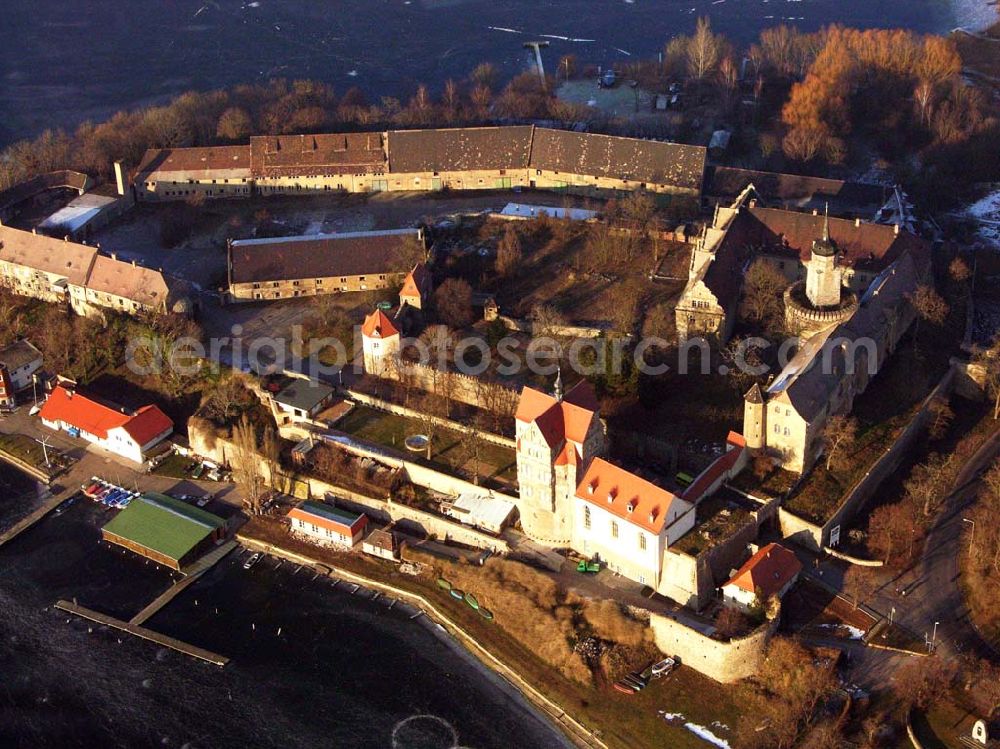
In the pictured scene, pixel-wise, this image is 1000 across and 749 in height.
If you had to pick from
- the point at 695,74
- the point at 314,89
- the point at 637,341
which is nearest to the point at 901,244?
the point at 637,341

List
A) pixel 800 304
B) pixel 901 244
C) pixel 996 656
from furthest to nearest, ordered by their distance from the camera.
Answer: pixel 901 244 < pixel 800 304 < pixel 996 656

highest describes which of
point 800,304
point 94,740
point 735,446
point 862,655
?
point 800,304

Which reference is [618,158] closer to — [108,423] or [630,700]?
[108,423]

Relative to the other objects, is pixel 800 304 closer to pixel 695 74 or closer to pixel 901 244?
pixel 901 244

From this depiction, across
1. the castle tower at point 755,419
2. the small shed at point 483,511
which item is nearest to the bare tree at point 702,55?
the castle tower at point 755,419

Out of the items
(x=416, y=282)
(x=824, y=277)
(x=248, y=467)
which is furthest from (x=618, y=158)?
(x=248, y=467)

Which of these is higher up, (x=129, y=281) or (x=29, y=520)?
(x=129, y=281)

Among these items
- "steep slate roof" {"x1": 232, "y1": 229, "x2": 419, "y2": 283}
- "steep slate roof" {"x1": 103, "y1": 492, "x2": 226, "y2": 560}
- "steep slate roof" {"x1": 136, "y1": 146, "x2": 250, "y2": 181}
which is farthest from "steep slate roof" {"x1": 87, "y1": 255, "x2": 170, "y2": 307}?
"steep slate roof" {"x1": 103, "y1": 492, "x2": 226, "y2": 560}
